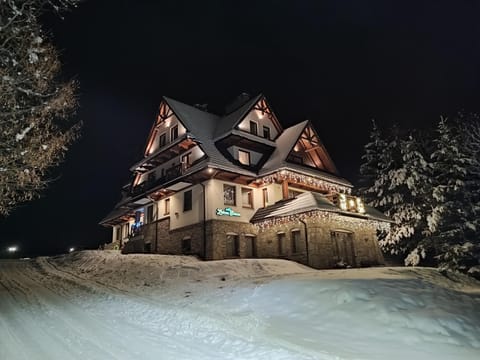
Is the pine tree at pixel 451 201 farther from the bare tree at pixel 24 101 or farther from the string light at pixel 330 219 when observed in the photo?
the bare tree at pixel 24 101

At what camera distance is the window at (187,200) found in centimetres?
2528

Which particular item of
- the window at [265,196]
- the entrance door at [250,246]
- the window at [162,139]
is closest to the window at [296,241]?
the entrance door at [250,246]

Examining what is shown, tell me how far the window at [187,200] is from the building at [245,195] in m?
0.08

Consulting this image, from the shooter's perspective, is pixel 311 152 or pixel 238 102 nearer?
pixel 311 152

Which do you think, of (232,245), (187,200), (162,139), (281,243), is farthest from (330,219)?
(162,139)

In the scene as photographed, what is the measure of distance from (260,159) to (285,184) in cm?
323

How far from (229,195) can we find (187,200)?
3.33m

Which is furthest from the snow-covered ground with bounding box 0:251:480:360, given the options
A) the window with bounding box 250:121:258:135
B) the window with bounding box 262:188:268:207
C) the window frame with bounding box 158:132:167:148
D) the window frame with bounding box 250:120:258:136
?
the window frame with bounding box 158:132:167:148

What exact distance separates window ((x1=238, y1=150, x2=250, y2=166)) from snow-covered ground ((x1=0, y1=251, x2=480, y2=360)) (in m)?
12.4

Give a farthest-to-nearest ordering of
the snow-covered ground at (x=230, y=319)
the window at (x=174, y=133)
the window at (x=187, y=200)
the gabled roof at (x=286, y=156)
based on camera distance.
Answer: the window at (x=174, y=133) < the window at (x=187, y=200) < the gabled roof at (x=286, y=156) < the snow-covered ground at (x=230, y=319)

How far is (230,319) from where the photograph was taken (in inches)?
369

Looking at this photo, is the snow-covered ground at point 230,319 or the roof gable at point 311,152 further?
the roof gable at point 311,152

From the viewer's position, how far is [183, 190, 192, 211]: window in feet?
82.9

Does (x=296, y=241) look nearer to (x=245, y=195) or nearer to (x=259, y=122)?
(x=245, y=195)
